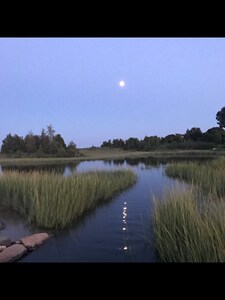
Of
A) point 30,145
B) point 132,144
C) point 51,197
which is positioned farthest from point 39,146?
point 51,197

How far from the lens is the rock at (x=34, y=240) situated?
5.57m

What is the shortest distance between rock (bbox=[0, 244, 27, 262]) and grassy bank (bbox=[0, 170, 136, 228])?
4.31 feet

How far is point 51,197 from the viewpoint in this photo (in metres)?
6.98

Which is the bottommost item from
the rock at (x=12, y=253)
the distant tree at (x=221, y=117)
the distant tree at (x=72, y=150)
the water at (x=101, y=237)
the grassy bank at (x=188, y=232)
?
the water at (x=101, y=237)

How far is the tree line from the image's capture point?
40719mm

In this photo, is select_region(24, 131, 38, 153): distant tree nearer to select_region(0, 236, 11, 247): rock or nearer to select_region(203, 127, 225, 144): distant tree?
select_region(203, 127, 225, 144): distant tree

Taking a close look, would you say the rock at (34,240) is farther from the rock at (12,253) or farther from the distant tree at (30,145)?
the distant tree at (30,145)

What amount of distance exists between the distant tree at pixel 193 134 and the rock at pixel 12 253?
A: 41534 mm

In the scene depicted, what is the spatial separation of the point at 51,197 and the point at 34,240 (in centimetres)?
136

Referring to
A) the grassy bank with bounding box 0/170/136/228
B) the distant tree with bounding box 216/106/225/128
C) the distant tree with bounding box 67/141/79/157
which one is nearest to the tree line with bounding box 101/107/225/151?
the distant tree with bounding box 216/106/225/128

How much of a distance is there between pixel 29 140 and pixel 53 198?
96.7 feet

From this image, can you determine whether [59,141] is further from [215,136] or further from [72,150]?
[215,136]

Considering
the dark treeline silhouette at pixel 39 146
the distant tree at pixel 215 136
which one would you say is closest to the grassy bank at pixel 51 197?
the dark treeline silhouette at pixel 39 146
